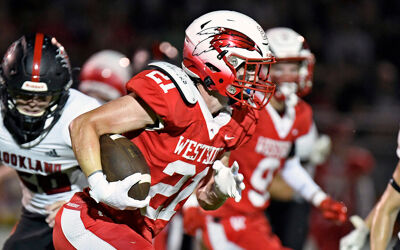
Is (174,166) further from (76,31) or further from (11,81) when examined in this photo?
(76,31)

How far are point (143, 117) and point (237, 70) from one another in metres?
0.51

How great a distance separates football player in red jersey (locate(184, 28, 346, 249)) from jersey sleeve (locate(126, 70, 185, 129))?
1.47m

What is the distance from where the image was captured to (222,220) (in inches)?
167

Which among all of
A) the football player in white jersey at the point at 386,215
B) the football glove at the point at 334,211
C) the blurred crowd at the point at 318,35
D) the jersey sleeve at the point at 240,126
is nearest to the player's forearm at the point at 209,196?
the jersey sleeve at the point at 240,126

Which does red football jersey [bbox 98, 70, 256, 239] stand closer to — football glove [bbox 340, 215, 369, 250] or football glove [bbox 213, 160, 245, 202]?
football glove [bbox 213, 160, 245, 202]

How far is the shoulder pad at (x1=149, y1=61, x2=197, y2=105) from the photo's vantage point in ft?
8.88

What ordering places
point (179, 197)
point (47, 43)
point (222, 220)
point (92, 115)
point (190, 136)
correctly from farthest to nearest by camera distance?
point (222, 220) < point (47, 43) < point (179, 197) < point (190, 136) < point (92, 115)

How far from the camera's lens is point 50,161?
3.24 m

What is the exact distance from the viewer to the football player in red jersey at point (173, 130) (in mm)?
2605

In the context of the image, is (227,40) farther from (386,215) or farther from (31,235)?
(31,235)

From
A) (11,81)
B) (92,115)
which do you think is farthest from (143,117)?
(11,81)

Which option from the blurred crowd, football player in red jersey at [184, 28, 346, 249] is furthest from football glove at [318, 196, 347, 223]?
the blurred crowd

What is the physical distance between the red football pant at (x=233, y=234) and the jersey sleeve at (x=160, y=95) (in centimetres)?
168

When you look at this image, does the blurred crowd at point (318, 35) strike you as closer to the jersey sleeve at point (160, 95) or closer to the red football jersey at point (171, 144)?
the red football jersey at point (171, 144)
